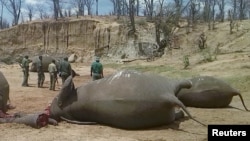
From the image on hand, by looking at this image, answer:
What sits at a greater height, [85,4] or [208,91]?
[85,4]

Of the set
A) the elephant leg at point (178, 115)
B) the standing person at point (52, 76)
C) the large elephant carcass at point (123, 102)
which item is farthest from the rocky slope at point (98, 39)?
the large elephant carcass at point (123, 102)

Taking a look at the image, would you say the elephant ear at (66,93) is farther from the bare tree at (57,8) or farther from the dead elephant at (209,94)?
the bare tree at (57,8)

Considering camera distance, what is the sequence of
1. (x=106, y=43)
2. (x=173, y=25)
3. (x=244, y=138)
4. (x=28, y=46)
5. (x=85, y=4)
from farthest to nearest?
1. (x=85, y=4)
2. (x=28, y=46)
3. (x=106, y=43)
4. (x=173, y=25)
5. (x=244, y=138)

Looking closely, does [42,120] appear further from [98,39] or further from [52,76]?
[98,39]

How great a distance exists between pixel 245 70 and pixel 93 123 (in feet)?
40.1

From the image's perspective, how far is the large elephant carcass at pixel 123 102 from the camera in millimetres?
9039

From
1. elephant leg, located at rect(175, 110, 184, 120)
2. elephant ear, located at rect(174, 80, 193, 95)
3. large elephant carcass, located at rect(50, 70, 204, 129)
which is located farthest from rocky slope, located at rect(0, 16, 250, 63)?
large elephant carcass, located at rect(50, 70, 204, 129)

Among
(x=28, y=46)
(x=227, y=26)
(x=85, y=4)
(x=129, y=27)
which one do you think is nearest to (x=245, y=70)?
(x=227, y=26)

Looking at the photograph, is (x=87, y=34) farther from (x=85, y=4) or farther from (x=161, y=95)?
(x=161, y=95)

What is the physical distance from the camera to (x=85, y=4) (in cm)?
7394

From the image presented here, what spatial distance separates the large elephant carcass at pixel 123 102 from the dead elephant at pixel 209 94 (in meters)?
2.15

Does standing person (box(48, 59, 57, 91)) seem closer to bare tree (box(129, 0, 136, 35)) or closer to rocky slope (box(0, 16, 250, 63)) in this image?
rocky slope (box(0, 16, 250, 63))

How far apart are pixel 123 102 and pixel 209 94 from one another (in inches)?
147

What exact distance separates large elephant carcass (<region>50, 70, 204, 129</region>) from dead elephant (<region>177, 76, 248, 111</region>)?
2.15 m
